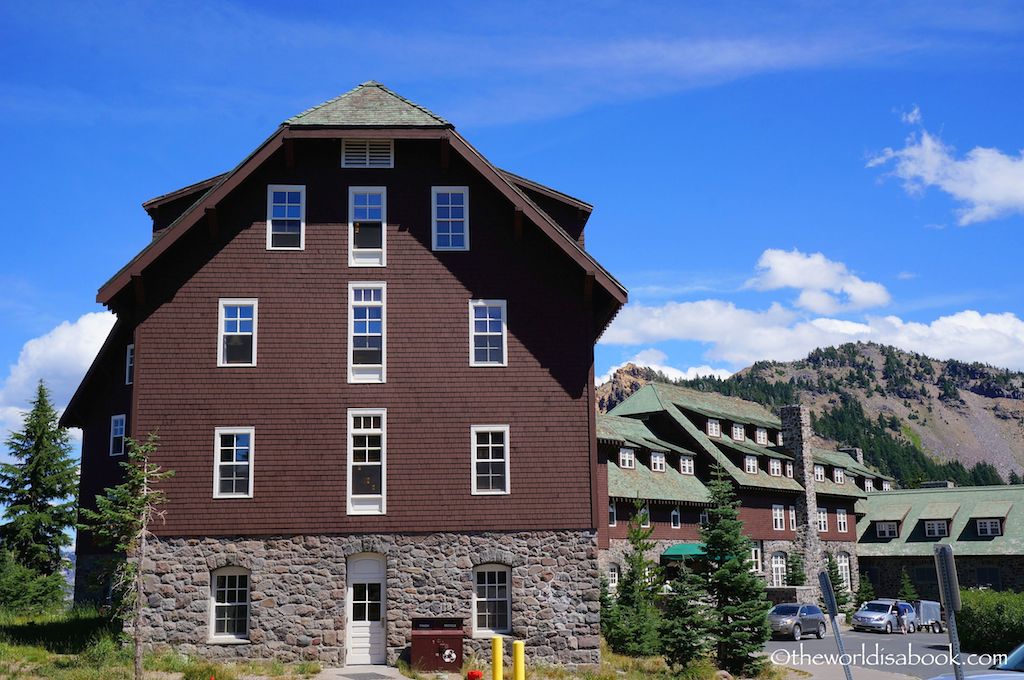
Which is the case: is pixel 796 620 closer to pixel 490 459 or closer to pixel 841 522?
pixel 490 459

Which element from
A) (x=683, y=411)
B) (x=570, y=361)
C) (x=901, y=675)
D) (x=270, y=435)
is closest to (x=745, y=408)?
(x=683, y=411)

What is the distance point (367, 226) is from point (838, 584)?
43051mm

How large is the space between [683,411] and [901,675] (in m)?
31.8

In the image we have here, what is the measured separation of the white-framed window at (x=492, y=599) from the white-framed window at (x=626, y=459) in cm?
2345

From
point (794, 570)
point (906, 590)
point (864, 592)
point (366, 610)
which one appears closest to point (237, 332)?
point (366, 610)

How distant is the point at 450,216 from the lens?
89.2 ft

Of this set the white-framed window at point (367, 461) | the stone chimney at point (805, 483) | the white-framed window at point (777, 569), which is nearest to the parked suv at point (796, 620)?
the white-framed window at point (777, 569)

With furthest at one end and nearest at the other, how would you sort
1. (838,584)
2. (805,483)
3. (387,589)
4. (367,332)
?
1. (805,483)
2. (838,584)
3. (367,332)
4. (387,589)

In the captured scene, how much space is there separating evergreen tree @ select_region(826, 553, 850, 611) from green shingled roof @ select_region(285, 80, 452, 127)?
40.6 metres

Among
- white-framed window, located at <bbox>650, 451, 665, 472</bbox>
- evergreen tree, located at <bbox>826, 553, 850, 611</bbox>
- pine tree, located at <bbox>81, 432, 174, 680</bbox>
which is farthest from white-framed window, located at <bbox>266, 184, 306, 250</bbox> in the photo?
evergreen tree, located at <bbox>826, 553, 850, 611</bbox>

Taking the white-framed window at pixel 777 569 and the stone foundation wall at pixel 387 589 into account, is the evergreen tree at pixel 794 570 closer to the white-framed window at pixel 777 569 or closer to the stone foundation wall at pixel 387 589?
the white-framed window at pixel 777 569

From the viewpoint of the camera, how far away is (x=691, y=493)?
51.5m

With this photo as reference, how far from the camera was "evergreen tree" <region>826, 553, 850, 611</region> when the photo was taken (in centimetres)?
5500

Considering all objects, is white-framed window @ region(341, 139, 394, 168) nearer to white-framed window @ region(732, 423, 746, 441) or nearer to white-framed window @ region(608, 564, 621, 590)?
white-framed window @ region(608, 564, 621, 590)
